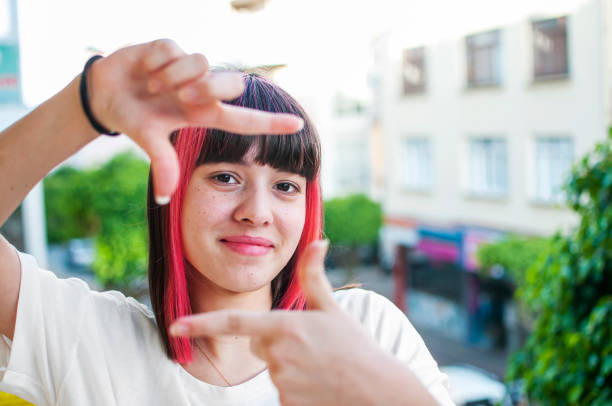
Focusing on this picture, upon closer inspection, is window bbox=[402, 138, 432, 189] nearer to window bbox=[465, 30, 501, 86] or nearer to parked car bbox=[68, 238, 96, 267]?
window bbox=[465, 30, 501, 86]

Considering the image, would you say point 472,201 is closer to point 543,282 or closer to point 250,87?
point 543,282

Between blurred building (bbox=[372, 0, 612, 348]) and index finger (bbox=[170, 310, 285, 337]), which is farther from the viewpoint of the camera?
blurred building (bbox=[372, 0, 612, 348])

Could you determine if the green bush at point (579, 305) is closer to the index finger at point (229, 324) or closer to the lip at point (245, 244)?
the lip at point (245, 244)

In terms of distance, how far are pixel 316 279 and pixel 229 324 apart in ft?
0.33

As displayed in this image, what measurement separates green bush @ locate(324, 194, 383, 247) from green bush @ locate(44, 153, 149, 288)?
12.9 feet

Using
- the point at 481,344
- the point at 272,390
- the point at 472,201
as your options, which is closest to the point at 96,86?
the point at 272,390

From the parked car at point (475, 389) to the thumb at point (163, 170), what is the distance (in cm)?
566

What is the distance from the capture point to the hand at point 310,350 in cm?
69

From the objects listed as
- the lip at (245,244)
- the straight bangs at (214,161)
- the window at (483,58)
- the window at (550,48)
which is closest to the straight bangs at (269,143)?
the straight bangs at (214,161)

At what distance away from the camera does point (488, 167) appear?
11.1 m

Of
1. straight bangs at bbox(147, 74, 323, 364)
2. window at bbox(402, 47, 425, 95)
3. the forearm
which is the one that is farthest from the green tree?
the forearm

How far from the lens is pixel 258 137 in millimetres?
1076

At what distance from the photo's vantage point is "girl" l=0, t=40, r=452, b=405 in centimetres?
74

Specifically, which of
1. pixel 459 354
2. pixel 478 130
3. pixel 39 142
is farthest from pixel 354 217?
pixel 39 142
